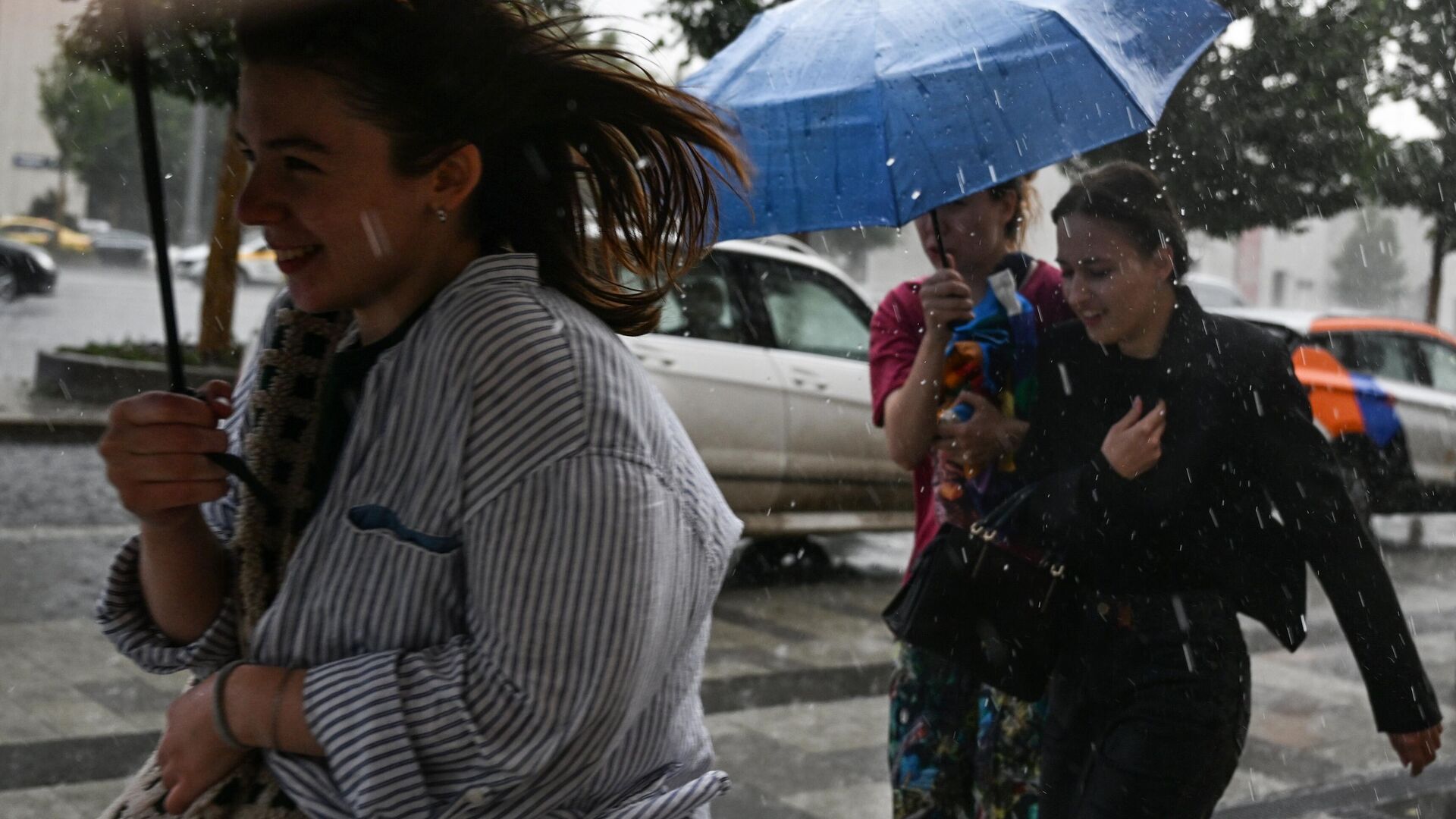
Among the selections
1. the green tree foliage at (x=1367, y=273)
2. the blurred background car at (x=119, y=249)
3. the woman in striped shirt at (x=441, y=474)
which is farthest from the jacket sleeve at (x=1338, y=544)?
the green tree foliage at (x=1367, y=273)

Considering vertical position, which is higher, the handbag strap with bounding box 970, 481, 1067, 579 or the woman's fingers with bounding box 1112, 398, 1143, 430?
the woman's fingers with bounding box 1112, 398, 1143, 430

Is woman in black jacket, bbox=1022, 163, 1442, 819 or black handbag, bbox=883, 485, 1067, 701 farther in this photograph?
black handbag, bbox=883, 485, 1067, 701

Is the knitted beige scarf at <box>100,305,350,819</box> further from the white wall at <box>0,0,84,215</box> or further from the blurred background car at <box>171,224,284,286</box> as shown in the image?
the white wall at <box>0,0,84,215</box>

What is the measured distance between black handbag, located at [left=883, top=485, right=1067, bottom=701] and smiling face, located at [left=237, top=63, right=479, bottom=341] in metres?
1.74

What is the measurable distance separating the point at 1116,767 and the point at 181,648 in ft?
5.65

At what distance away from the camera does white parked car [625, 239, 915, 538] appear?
27.9 feet

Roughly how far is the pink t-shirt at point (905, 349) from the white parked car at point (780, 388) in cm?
444

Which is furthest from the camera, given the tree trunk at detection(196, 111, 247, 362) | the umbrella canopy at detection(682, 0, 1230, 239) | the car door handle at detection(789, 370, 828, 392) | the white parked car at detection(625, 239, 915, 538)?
the tree trunk at detection(196, 111, 247, 362)

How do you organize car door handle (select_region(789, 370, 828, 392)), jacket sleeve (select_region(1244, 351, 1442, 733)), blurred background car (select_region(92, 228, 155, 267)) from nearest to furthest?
jacket sleeve (select_region(1244, 351, 1442, 733)), car door handle (select_region(789, 370, 828, 392)), blurred background car (select_region(92, 228, 155, 267))

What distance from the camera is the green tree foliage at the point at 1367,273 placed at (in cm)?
5903

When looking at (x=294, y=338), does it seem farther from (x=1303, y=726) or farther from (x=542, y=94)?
(x=1303, y=726)

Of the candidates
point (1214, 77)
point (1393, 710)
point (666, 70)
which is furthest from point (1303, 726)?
point (1214, 77)

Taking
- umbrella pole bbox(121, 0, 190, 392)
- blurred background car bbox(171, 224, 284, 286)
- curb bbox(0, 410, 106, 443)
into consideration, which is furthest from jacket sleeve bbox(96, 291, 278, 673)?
blurred background car bbox(171, 224, 284, 286)

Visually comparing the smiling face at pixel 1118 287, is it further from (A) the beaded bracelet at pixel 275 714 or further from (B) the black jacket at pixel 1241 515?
(A) the beaded bracelet at pixel 275 714
